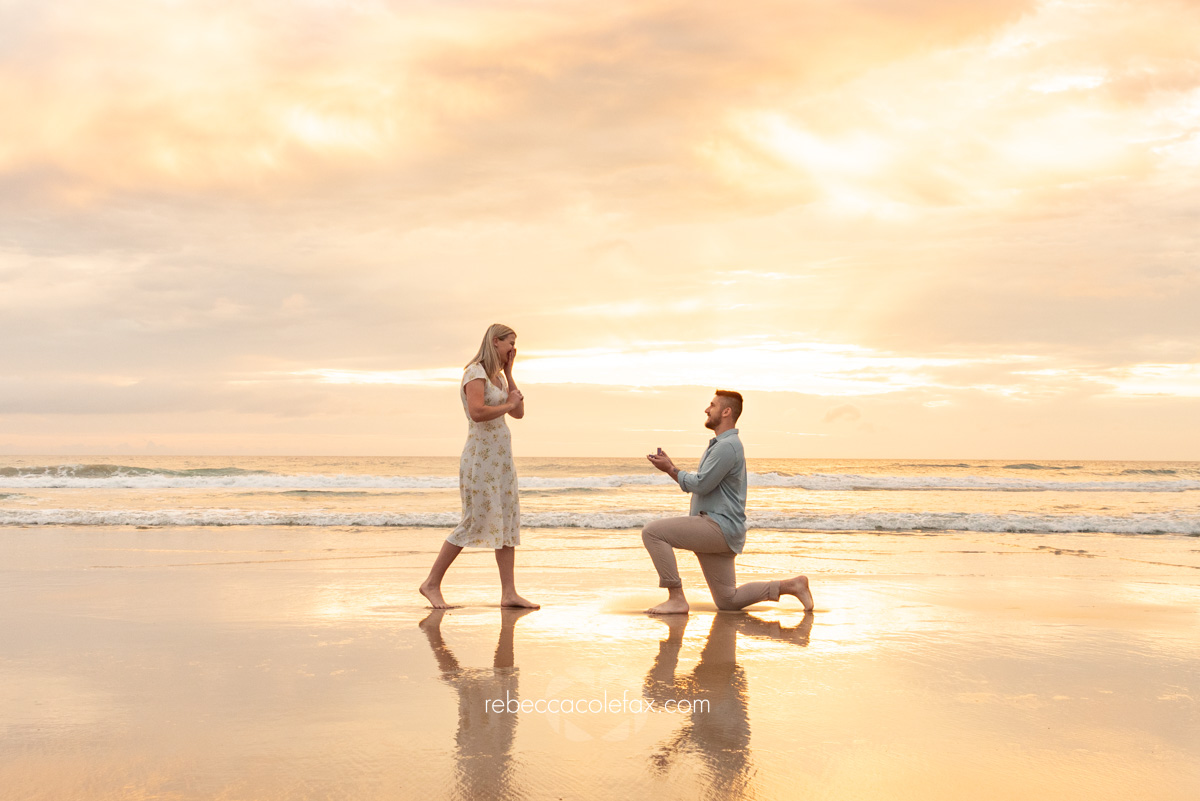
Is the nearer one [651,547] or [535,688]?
[535,688]

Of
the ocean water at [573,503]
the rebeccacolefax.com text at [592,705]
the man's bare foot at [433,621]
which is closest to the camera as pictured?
the rebeccacolefax.com text at [592,705]

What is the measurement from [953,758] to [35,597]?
687 cm

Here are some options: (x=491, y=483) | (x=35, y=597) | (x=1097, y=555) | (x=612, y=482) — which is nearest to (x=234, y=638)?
(x=491, y=483)

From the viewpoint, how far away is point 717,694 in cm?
406

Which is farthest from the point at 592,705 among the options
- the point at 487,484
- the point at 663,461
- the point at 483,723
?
the point at 487,484

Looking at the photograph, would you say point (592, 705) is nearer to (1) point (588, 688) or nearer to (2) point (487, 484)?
(1) point (588, 688)

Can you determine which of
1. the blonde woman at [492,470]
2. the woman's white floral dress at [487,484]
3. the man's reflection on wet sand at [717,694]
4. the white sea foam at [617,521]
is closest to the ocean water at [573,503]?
the white sea foam at [617,521]

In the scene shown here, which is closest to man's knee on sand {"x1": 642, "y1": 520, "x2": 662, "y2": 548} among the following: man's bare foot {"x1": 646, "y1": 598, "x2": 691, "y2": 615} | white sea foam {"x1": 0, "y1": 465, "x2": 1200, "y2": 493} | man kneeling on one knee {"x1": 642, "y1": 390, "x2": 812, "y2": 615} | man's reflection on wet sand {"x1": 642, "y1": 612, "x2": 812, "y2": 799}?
man kneeling on one knee {"x1": 642, "y1": 390, "x2": 812, "y2": 615}

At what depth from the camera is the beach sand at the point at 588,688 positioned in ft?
9.98

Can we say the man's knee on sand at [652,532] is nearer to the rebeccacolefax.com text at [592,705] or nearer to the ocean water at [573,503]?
the rebeccacolefax.com text at [592,705]

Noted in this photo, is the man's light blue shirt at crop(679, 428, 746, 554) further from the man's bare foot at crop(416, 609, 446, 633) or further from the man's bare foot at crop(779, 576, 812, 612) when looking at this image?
the man's bare foot at crop(416, 609, 446, 633)

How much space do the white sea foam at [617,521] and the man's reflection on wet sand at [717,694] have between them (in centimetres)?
718

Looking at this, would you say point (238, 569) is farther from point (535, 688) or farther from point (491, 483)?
point (535, 688)

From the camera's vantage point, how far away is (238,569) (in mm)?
8258
